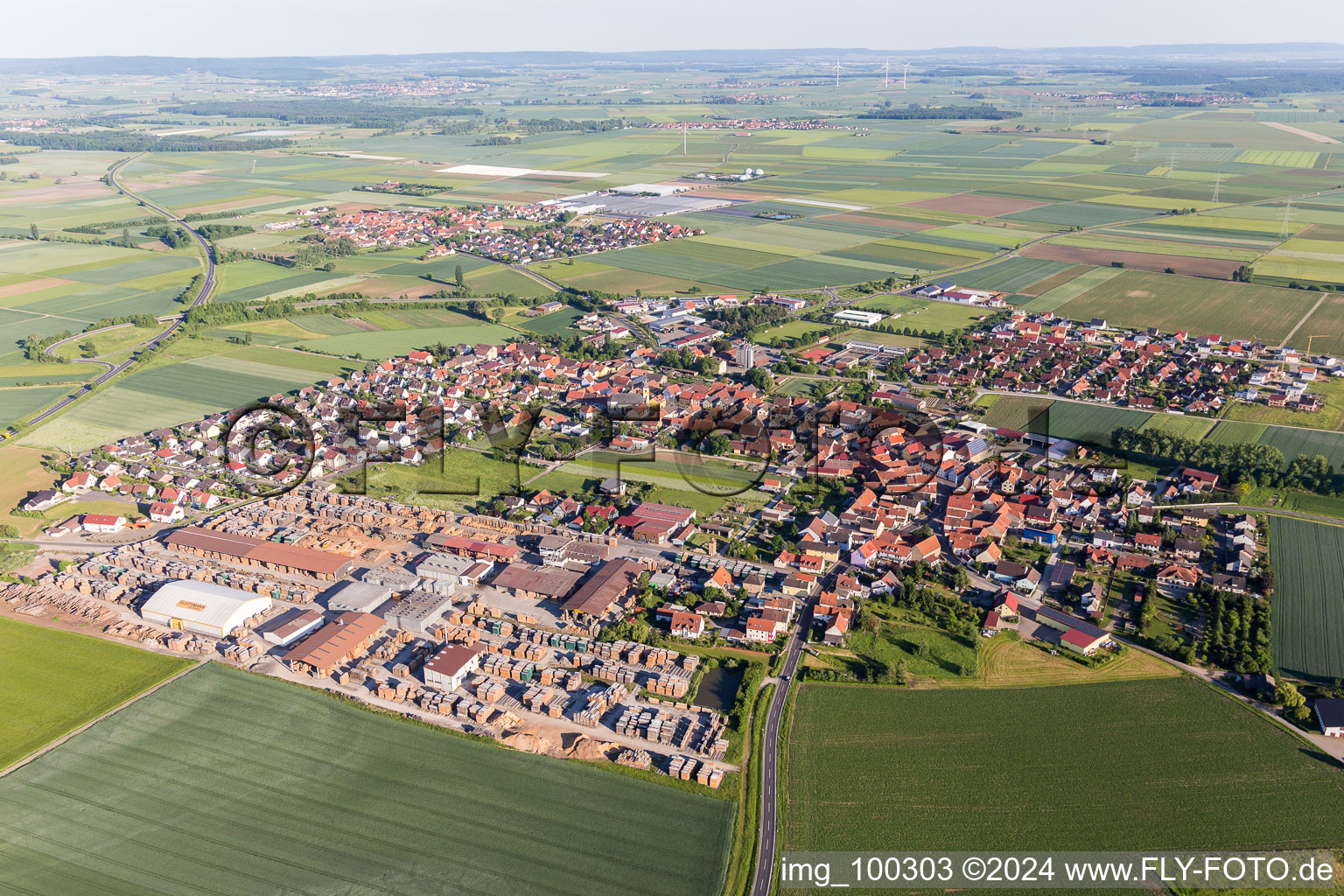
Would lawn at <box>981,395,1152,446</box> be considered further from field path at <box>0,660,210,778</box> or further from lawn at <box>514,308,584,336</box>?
field path at <box>0,660,210,778</box>

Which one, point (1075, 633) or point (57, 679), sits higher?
point (1075, 633)

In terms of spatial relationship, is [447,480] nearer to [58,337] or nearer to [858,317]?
[858,317]

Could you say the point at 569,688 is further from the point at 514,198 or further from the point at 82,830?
the point at 514,198

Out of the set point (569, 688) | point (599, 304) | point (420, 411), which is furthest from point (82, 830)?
point (599, 304)

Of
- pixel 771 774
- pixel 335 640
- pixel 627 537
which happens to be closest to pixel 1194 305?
pixel 627 537

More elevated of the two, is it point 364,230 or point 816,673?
point 364,230
